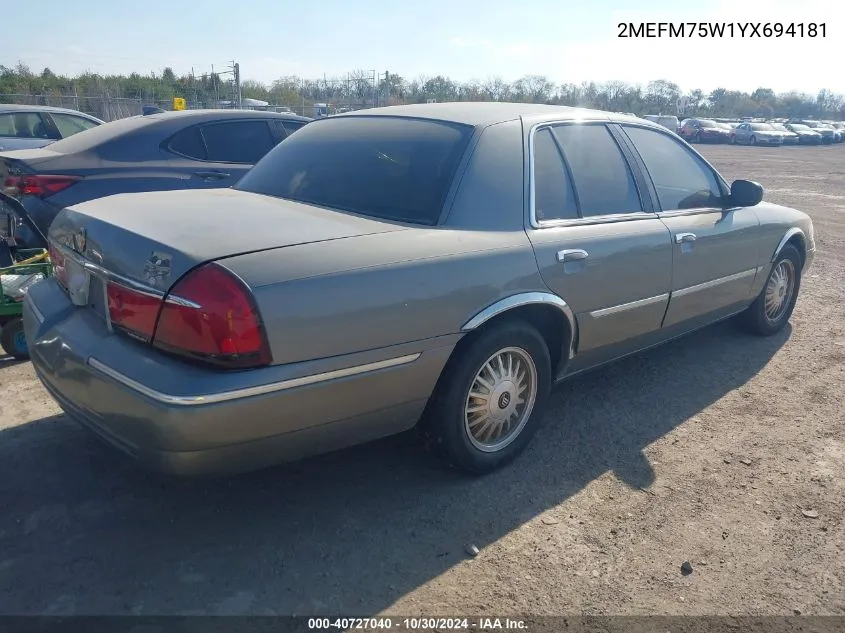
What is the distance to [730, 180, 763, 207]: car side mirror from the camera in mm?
4664

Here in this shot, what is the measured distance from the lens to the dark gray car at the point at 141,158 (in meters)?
5.35

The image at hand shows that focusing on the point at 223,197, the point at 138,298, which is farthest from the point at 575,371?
the point at 138,298

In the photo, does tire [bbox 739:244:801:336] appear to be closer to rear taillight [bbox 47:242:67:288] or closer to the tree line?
rear taillight [bbox 47:242:67:288]

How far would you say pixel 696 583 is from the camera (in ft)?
8.67

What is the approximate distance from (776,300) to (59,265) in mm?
4852

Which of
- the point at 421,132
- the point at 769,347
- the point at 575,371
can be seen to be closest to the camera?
the point at 421,132

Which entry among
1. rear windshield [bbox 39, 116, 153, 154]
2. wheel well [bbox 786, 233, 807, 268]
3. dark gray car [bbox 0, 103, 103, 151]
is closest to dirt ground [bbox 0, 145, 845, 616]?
wheel well [bbox 786, 233, 807, 268]

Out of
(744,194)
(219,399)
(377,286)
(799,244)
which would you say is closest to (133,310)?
(219,399)

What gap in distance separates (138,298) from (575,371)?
7.22 feet

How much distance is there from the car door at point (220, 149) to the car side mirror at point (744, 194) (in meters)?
3.92

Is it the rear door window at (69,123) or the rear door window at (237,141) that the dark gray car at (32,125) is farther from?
the rear door window at (237,141)

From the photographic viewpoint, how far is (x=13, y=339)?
4383 mm

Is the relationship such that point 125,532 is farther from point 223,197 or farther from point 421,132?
point 421,132

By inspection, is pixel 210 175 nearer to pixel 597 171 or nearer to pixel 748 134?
pixel 597 171
